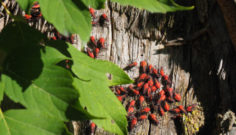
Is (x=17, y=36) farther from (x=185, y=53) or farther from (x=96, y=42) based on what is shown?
(x=185, y=53)

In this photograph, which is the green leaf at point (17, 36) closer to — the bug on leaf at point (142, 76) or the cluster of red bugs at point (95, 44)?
the cluster of red bugs at point (95, 44)

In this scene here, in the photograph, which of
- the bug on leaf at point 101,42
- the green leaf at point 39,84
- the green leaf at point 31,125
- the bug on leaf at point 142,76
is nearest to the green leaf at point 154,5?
the green leaf at point 39,84

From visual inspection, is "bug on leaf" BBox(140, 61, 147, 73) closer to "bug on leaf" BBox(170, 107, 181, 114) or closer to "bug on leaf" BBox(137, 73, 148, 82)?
"bug on leaf" BBox(137, 73, 148, 82)

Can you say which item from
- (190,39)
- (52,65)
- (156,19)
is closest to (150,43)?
(156,19)

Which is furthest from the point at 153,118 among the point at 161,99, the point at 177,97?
the point at 177,97

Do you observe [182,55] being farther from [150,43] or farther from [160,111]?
[160,111]
